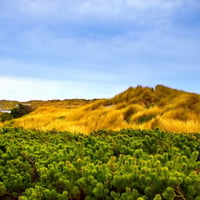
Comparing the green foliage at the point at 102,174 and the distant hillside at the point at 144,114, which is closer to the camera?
the green foliage at the point at 102,174

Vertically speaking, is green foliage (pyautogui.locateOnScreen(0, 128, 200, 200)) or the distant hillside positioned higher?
the distant hillside

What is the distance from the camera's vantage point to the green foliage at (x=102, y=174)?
3.25 metres

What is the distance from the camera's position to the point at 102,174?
3588mm

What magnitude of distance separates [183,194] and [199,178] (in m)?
0.20

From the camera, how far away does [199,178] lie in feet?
10.6

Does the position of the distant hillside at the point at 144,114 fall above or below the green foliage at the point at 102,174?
above

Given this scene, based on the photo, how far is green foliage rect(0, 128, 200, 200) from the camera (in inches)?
128

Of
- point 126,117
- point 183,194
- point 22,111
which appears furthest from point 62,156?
point 22,111

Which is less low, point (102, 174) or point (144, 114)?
point (144, 114)

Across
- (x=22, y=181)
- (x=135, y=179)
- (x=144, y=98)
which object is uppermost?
(x=144, y=98)

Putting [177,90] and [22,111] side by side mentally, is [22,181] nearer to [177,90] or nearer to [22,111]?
[177,90]

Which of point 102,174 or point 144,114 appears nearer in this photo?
point 102,174

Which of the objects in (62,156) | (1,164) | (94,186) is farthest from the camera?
(1,164)

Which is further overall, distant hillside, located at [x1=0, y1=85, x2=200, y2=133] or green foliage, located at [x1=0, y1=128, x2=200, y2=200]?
distant hillside, located at [x1=0, y1=85, x2=200, y2=133]
